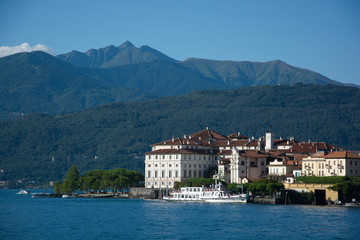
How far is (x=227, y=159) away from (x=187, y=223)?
63192 millimetres

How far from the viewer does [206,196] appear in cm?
13488

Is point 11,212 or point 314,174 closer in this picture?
point 11,212

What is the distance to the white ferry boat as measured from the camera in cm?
12900

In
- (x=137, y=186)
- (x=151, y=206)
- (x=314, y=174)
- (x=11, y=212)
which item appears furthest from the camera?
Answer: (x=137, y=186)

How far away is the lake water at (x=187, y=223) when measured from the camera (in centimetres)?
7894

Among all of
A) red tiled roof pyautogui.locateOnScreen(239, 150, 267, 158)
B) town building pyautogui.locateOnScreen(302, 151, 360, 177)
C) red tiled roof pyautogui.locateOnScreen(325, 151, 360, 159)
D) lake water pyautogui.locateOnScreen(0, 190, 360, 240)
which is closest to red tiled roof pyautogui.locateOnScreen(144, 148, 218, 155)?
red tiled roof pyautogui.locateOnScreen(239, 150, 267, 158)

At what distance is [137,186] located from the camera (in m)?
168

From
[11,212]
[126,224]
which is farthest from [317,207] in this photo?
[11,212]

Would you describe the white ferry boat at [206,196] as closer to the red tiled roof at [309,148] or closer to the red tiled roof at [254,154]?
the red tiled roof at [254,154]

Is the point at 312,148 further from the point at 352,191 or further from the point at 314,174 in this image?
the point at 352,191

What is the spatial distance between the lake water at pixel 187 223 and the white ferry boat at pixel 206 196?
9570 mm

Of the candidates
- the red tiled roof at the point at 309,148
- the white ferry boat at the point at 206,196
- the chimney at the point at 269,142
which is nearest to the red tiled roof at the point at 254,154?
the white ferry boat at the point at 206,196

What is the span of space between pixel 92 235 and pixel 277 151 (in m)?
84.3

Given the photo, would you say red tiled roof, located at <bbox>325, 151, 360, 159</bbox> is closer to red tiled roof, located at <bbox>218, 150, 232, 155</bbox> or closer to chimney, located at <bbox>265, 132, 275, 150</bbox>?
red tiled roof, located at <bbox>218, 150, 232, 155</bbox>
